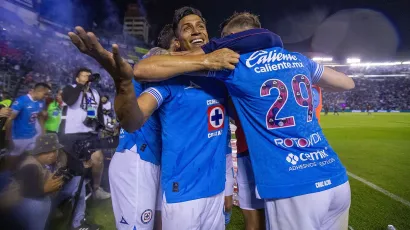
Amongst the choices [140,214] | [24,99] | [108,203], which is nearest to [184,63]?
[140,214]

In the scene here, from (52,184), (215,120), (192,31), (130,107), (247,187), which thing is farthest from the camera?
(52,184)

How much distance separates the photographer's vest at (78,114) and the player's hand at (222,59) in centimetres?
500

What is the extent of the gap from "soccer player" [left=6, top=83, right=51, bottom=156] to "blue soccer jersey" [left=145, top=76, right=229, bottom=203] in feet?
17.7

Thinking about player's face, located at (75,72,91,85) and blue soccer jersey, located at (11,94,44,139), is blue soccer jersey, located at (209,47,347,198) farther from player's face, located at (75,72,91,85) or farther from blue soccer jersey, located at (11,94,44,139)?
blue soccer jersey, located at (11,94,44,139)

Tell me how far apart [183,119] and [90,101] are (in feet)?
16.1

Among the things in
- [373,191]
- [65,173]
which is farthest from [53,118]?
[373,191]

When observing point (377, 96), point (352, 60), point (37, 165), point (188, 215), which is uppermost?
point (352, 60)

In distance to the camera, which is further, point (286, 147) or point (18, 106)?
point (18, 106)

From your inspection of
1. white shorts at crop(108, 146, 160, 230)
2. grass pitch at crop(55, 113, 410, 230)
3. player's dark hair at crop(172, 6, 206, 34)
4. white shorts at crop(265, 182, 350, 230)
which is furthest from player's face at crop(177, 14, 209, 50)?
grass pitch at crop(55, 113, 410, 230)

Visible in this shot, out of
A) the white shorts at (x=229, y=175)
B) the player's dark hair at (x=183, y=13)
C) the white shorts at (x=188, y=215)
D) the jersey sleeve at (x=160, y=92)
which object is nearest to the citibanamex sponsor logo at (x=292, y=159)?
the white shorts at (x=188, y=215)

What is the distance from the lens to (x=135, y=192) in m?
2.21

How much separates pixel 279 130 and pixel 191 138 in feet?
1.85

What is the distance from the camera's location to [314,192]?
63.9 inches

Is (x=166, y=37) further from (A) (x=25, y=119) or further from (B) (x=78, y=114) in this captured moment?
(A) (x=25, y=119)
